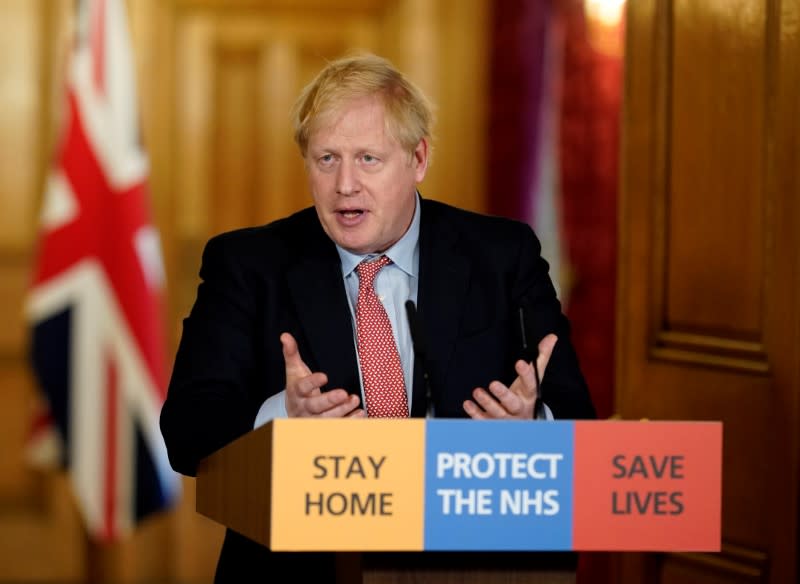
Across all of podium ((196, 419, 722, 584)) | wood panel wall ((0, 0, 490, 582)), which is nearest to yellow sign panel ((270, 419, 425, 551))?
podium ((196, 419, 722, 584))

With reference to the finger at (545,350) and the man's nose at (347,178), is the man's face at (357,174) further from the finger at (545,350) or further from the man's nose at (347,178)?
the finger at (545,350)

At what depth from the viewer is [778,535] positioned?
2.74 m

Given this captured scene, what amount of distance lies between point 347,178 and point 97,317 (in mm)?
3159

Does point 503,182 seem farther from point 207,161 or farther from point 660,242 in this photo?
point 660,242

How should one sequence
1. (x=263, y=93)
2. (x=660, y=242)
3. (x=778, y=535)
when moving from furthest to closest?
(x=263, y=93) → (x=660, y=242) → (x=778, y=535)

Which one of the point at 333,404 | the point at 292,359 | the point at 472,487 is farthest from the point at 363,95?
the point at 472,487

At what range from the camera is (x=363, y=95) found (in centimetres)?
227

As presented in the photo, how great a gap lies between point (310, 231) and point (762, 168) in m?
1.04

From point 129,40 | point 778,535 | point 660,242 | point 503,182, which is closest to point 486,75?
point 503,182

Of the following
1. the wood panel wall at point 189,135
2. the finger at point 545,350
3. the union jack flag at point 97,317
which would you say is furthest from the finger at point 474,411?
the wood panel wall at point 189,135

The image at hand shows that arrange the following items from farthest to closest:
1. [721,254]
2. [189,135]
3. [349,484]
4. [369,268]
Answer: [189,135]
[721,254]
[369,268]
[349,484]

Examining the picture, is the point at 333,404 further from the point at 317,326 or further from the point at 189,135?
the point at 189,135

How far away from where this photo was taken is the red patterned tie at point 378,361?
2.25 metres

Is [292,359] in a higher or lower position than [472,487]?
higher
